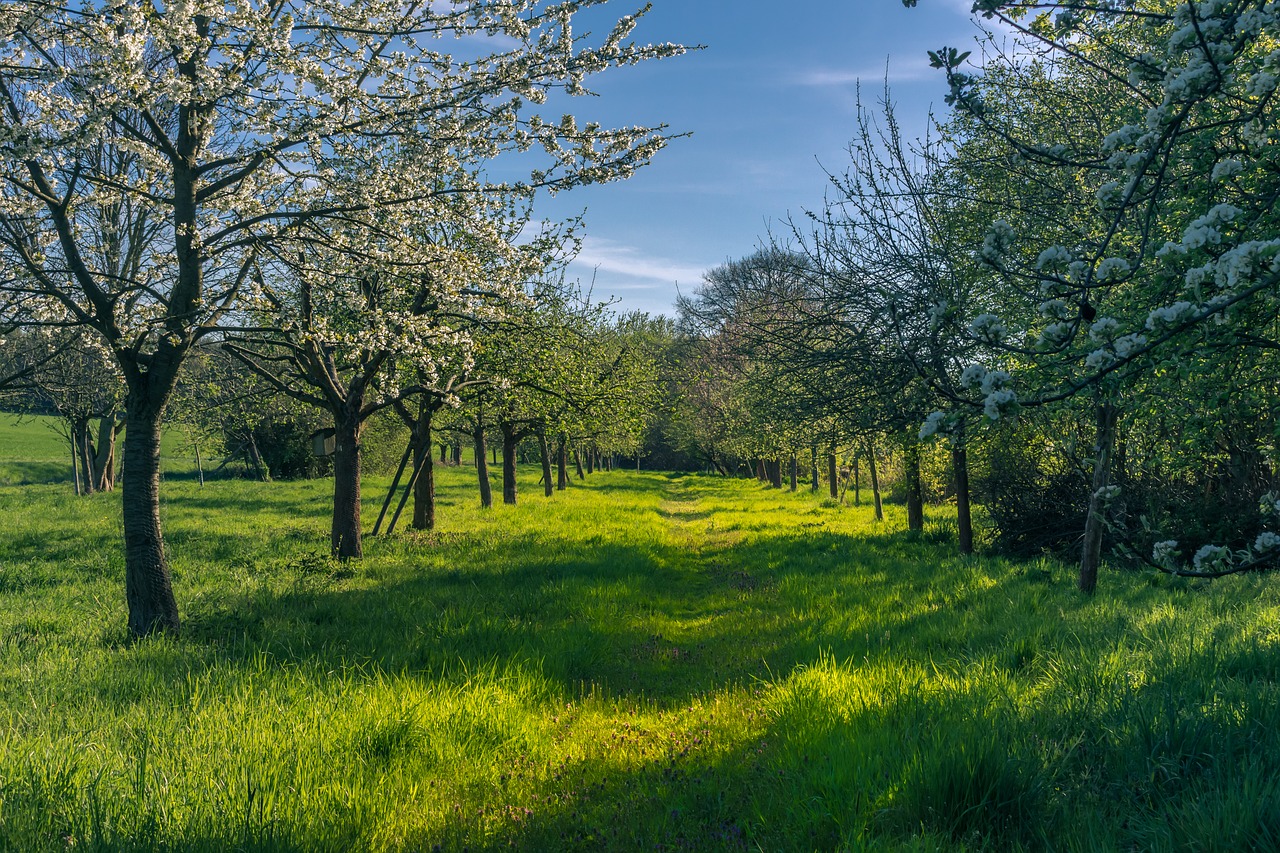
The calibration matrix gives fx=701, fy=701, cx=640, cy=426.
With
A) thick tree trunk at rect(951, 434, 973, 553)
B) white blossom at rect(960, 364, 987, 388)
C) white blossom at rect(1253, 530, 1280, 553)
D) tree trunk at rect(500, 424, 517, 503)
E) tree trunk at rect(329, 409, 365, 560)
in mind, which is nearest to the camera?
white blossom at rect(960, 364, 987, 388)

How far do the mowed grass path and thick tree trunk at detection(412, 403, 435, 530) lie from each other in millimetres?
6337

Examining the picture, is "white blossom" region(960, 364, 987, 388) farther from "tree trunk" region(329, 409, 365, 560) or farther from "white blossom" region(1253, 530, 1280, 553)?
"tree trunk" region(329, 409, 365, 560)

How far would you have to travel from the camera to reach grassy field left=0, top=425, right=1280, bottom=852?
11.5 ft

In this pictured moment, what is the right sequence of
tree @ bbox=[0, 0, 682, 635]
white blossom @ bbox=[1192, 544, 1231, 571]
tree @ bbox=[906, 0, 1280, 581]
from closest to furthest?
tree @ bbox=[906, 0, 1280, 581] → white blossom @ bbox=[1192, 544, 1231, 571] → tree @ bbox=[0, 0, 682, 635]

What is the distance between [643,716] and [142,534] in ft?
18.7

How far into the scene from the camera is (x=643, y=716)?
597 cm

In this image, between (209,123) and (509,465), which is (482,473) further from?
(209,123)

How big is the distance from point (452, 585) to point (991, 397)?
910 centimetres

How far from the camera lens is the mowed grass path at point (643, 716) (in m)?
3.50

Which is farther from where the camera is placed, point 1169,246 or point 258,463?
point 258,463

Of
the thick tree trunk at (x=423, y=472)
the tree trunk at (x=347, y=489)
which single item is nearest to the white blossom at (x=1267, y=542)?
the tree trunk at (x=347, y=489)

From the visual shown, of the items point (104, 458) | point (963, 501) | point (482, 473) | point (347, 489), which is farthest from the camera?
point (104, 458)

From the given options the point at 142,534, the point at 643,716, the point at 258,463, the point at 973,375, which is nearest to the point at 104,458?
the point at 258,463

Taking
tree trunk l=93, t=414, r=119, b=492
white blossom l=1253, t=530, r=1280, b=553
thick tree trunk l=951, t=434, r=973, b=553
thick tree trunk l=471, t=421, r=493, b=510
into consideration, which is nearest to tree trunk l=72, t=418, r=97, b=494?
tree trunk l=93, t=414, r=119, b=492
